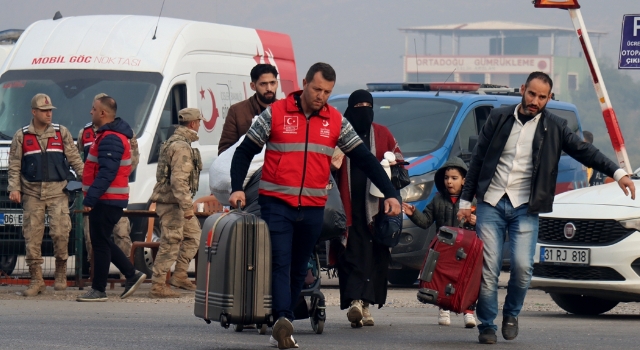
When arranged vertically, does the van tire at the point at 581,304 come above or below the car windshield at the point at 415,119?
below

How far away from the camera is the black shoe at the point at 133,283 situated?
12.5 metres

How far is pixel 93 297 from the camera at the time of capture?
39.9 feet

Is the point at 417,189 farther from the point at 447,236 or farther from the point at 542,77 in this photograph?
the point at 542,77

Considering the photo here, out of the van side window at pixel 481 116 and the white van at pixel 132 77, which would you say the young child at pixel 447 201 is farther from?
the white van at pixel 132 77

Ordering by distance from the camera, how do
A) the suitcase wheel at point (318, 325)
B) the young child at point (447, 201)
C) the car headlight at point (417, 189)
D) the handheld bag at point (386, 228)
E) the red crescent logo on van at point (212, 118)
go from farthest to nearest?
the red crescent logo on van at point (212, 118)
the car headlight at point (417, 189)
the young child at point (447, 201)
the handheld bag at point (386, 228)
the suitcase wheel at point (318, 325)

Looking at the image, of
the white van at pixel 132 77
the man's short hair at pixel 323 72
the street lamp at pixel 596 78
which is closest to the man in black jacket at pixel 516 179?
the man's short hair at pixel 323 72

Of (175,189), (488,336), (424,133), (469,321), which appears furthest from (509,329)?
(424,133)

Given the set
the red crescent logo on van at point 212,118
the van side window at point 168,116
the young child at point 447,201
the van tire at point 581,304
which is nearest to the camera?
the young child at point 447,201

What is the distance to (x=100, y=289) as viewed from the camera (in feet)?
40.2

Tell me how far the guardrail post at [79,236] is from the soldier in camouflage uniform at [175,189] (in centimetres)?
92

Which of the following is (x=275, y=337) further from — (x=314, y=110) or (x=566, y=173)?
(x=566, y=173)

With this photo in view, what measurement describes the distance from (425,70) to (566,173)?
118747 mm

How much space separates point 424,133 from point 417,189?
87 centimetres

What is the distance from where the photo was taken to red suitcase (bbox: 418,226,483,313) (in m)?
8.75
